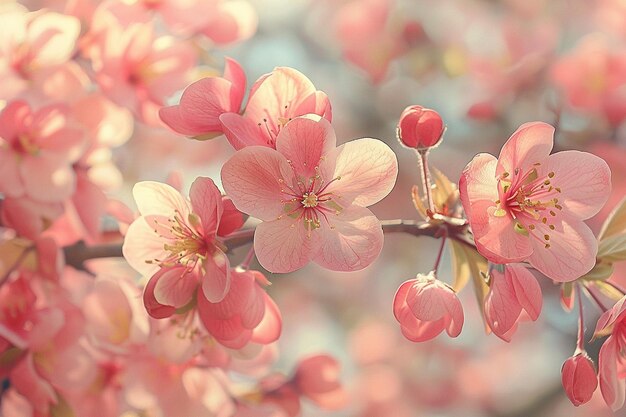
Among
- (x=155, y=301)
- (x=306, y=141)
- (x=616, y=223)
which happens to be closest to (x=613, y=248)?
(x=616, y=223)

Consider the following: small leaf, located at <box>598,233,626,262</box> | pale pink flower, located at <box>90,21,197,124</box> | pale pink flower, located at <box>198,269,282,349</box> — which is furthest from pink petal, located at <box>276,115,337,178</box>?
pale pink flower, located at <box>90,21,197,124</box>

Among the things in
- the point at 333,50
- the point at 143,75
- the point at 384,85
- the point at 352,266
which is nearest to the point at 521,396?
the point at 384,85

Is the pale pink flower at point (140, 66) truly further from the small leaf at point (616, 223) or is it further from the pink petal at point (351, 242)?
the small leaf at point (616, 223)

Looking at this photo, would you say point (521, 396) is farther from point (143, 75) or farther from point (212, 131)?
point (212, 131)

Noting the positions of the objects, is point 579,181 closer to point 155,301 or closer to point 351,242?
point 351,242

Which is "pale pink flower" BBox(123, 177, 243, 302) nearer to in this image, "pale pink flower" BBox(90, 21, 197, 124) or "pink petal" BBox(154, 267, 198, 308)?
"pink petal" BBox(154, 267, 198, 308)

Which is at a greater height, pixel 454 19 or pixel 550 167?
pixel 550 167
